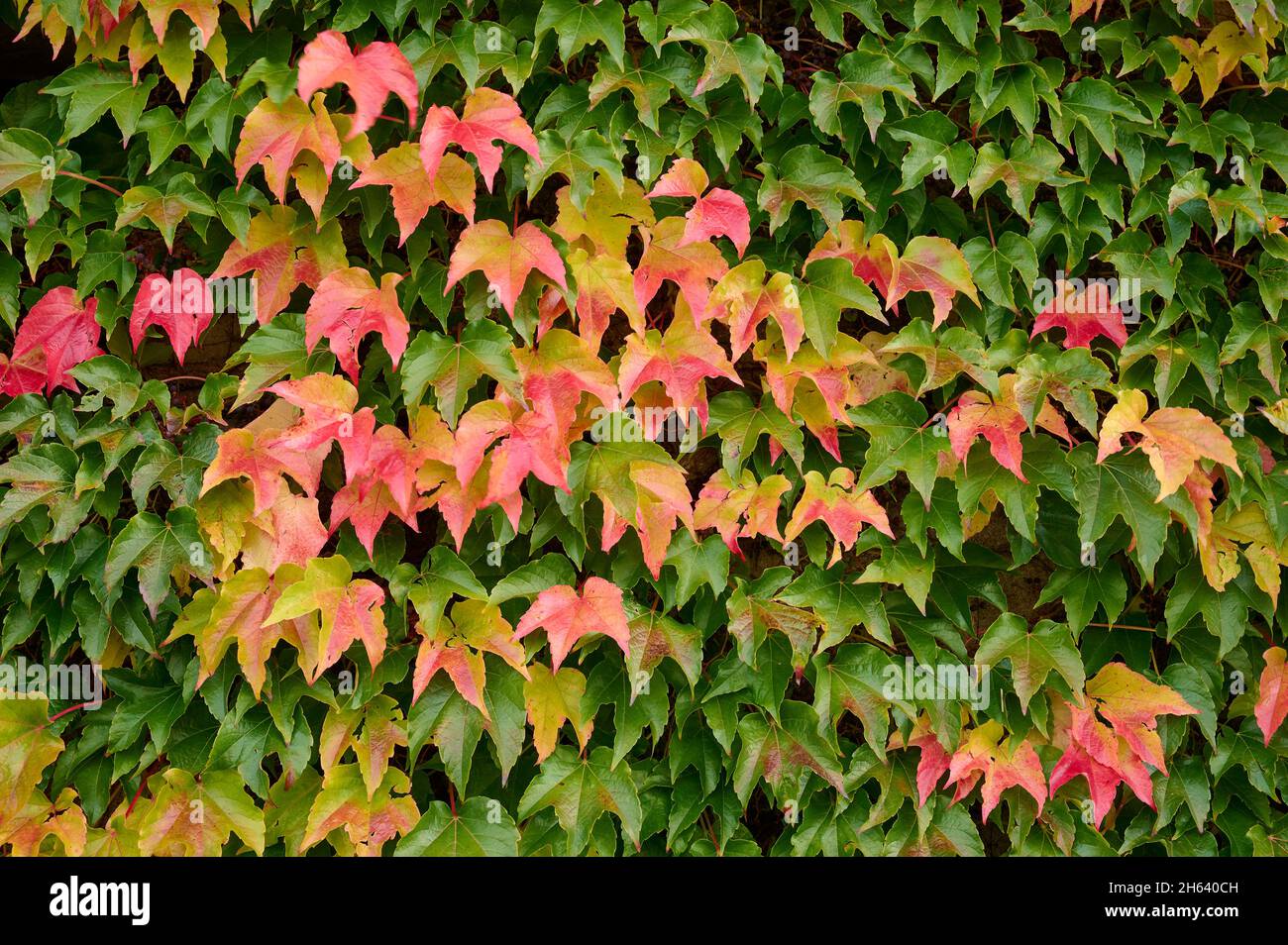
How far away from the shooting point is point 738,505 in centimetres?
212

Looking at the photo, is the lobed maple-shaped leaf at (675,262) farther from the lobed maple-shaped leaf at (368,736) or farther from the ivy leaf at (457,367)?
the lobed maple-shaped leaf at (368,736)

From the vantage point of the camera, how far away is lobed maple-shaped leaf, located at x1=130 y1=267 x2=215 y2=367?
2115mm

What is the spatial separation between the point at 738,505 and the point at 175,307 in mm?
1272

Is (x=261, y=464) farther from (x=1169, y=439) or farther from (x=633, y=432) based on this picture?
(x=1169, y=439)

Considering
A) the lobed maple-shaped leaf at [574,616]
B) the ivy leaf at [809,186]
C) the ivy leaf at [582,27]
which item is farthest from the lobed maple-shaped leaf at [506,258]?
the lobed maple-shaped leaf at [574,616]

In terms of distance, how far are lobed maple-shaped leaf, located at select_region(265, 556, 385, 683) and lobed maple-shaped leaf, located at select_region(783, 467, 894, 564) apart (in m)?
0.87

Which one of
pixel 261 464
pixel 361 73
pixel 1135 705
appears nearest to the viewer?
pixel 361 73

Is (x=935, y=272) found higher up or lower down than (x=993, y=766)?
higher up

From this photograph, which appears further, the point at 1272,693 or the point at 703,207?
the point at 1272,693

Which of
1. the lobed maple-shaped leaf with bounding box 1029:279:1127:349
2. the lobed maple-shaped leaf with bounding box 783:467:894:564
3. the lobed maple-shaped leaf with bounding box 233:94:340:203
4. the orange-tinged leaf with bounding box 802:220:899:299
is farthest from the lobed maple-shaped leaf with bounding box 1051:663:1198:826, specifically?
the lobed maple-shaped leaf with bounding box 233:94:340:203

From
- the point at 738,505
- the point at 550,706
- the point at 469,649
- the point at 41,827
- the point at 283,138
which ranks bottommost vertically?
the point at 41,827

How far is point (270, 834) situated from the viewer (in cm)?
215

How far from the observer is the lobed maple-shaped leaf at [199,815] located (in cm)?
209

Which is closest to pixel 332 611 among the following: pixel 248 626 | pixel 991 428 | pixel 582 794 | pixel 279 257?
pixel 248 626
